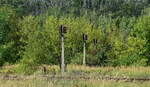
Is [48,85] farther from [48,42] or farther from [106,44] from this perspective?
[106,44]

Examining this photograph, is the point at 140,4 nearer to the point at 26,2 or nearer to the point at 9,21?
the point at 26,2

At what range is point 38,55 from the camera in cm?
4431

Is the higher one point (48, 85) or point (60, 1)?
point (48, 85)

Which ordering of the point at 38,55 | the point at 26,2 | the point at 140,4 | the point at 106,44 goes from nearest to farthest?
the point at 38,55 → the point at 106,44 → the point at 26,2 → the point at 140,4

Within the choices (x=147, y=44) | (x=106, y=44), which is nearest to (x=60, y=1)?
(x=106, y=44)

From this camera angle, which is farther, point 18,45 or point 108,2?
point 108,2

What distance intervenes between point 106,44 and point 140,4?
5356 inches

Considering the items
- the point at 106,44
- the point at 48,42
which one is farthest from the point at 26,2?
the point at 48,42

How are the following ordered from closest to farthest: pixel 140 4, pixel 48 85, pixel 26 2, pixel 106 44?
1. pixel 48 85
2. pixel 106 44
3. pixel 26 2
4. pixel 140 4

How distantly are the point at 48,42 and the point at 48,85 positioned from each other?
126 ft

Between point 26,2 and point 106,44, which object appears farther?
point 26,2

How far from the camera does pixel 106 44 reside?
6225cm

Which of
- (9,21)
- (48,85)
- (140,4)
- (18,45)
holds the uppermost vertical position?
(48,85)

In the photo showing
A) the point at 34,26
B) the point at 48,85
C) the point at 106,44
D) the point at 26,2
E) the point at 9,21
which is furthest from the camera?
the point at 26,2
